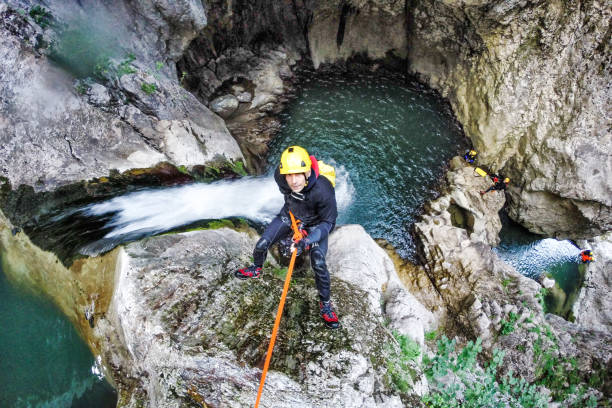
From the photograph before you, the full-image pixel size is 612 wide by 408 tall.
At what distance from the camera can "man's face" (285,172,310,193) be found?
402 centimetres

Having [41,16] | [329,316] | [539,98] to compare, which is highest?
[539,98]

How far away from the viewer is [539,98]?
10984 millimetres

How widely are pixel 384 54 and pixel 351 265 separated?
13630 millimetres

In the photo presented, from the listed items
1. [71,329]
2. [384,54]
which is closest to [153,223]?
[71,329]

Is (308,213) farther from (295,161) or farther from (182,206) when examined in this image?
(182,206)

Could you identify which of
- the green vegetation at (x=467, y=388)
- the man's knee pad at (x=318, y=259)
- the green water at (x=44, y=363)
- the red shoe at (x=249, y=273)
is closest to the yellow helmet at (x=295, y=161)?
the man's knee pad at (x=318, y=259)

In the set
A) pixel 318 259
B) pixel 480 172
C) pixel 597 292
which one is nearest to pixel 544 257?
pixel 597 292

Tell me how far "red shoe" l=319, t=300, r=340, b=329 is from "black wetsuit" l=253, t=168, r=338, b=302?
3.1 inches

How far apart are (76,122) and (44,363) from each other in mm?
4876

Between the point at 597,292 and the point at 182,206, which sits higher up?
the point at 182,206

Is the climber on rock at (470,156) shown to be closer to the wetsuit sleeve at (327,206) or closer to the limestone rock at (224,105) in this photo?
the limestone rock at (224,105)

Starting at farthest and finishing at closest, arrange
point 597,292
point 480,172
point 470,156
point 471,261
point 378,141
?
point 378,141 < point 470,156 < point 480,172 < point 597,292 < point 471,261

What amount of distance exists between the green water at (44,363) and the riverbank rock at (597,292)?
1269cm

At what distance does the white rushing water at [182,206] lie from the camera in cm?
592
